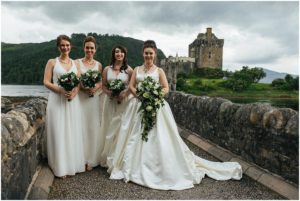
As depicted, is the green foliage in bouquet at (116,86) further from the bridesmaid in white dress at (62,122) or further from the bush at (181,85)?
the bush at (181,85)

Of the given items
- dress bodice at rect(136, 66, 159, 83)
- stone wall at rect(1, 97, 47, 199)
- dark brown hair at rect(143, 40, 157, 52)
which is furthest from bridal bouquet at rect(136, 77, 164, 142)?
stone wall at rect(1, 97, 47, 199)

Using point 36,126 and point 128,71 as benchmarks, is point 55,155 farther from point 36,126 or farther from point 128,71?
point 128,71

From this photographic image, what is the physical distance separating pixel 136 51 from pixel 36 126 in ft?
331

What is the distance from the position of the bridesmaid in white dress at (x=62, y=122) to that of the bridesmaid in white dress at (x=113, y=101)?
27.1 inches

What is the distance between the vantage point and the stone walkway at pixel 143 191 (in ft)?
15.7

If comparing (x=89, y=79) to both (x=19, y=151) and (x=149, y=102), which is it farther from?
(x=19, y=151)

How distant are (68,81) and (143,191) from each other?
1980 millimetres

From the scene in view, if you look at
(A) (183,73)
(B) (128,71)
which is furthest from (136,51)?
(B) (128,71)

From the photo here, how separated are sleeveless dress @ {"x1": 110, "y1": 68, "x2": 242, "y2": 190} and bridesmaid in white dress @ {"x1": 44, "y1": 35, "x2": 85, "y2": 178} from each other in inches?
28.0

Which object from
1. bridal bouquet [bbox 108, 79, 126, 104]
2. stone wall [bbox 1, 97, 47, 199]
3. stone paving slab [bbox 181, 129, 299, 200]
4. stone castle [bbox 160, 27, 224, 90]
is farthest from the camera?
stone castle [bbox 160, 27, 224, 90]

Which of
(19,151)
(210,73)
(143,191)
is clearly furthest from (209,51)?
(19,151)

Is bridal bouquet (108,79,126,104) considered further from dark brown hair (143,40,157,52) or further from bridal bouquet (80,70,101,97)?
dark brown hair (143,40,157,52)

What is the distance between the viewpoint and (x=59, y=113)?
560 cm

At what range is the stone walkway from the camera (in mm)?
4781
